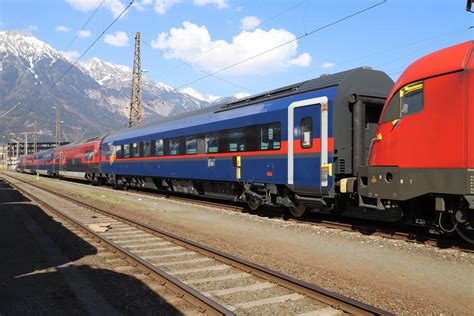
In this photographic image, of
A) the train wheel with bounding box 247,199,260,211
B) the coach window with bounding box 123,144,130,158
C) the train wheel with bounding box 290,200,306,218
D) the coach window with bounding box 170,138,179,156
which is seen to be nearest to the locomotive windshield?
the train wheel with bounding box 290,200,306,218

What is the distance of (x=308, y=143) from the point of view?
1105 cm

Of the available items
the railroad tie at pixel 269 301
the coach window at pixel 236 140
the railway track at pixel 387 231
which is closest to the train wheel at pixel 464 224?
the railway track at pixel 387 231

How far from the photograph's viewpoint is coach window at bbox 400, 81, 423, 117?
821cm

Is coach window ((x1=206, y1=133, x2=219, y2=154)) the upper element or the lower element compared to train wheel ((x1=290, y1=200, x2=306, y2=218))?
upper

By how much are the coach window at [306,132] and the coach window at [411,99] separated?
2.76 m

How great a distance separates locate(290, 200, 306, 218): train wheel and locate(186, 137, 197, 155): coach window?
5699 mm

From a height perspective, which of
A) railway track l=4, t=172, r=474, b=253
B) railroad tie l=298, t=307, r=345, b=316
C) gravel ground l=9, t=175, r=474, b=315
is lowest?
railroad tie l=298, t=307, r=345, b=316

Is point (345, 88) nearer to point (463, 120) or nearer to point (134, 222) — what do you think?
point (463, 120)

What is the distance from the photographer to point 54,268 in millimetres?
7129

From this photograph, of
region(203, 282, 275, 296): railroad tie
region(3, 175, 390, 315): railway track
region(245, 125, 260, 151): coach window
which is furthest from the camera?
region(245, 125, 260, 151): coach window

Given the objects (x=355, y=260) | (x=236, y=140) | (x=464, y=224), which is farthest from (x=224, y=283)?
(x=236, y=140)

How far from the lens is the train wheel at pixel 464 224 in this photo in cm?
761

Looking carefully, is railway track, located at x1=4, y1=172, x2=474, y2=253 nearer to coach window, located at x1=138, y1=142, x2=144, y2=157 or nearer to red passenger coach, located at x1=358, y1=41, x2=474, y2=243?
red passenger coach, located at x1=358, y1=41, x2=474, y2=243

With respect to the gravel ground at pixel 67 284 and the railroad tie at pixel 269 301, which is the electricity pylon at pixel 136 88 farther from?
the railroad tie at pixel 269 301
